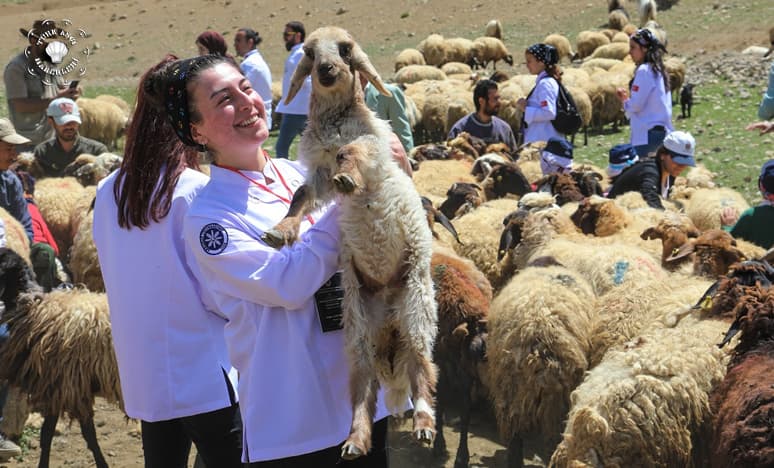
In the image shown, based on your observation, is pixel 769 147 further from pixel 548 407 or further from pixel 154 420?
pixel 154 420

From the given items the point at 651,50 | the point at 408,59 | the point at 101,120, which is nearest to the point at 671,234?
the point at 651,50

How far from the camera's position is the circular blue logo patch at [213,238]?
2.56 meters

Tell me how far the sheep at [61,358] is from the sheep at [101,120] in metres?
12.7

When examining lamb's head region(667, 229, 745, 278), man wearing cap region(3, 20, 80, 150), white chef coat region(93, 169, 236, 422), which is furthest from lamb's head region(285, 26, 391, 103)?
man wearing cap region(3, 20, 80, 150)

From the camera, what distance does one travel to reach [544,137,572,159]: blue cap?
9.20 metres

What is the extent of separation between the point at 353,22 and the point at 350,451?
37320 millimetres

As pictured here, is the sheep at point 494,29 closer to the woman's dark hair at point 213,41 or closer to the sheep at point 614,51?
the sheep at point 614,51

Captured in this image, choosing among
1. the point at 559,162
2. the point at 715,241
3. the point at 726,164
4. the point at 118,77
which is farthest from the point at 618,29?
the point at 715,241

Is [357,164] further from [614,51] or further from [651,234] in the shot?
[614,51]

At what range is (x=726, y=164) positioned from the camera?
42.2ft

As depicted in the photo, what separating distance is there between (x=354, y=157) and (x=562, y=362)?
288 centimetres

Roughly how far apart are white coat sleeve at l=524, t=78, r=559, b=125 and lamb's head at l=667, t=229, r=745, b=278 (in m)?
3.43

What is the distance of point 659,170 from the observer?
325 inches

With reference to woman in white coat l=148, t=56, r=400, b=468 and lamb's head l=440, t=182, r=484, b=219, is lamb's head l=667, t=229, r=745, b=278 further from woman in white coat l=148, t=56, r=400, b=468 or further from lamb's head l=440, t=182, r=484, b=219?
woman in white coat l=148, t=56, r=400, b=468
